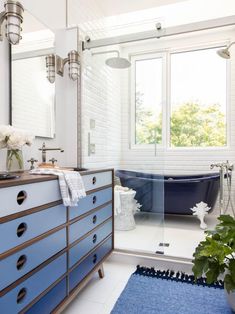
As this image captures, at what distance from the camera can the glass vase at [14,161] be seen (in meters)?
1.69

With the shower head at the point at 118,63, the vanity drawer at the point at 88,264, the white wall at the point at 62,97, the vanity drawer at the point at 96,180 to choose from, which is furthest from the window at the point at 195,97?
the vanity drawer at the point at 88,264

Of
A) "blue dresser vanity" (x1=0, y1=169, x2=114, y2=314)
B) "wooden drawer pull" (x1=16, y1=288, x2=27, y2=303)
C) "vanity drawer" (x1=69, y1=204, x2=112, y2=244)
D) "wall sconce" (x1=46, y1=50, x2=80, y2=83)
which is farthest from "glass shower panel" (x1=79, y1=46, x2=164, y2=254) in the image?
"wooden drawer pull" (x1=16, y1=288, x2=27, y2=303)

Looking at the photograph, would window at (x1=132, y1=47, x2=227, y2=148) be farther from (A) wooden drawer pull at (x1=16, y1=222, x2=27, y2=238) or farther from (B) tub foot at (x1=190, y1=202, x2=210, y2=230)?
(A) wooden drawer pull at (x1=16, y1=222, x2=27, y2=238)

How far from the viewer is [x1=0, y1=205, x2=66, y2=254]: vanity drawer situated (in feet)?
3.49

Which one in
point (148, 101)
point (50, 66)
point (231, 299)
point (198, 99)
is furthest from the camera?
point (198, 99)

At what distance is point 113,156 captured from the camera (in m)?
3.45

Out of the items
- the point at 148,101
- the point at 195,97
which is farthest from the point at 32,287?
the point at 195,97

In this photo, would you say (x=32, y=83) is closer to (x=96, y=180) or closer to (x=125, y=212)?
(x=96, y=180)

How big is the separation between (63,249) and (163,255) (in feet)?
4.13

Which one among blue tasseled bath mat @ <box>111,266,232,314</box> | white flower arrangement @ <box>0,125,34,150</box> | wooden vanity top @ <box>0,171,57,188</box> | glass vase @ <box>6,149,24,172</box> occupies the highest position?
white flower arrangement @ <box>0,125,34,150</box>

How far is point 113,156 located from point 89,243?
174 centimetres

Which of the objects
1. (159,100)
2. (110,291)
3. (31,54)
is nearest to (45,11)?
(31,54)

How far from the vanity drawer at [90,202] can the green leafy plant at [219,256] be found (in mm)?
778

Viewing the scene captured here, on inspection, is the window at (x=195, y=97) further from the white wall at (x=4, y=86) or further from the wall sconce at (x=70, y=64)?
the white wall at (x=4, y=86)
